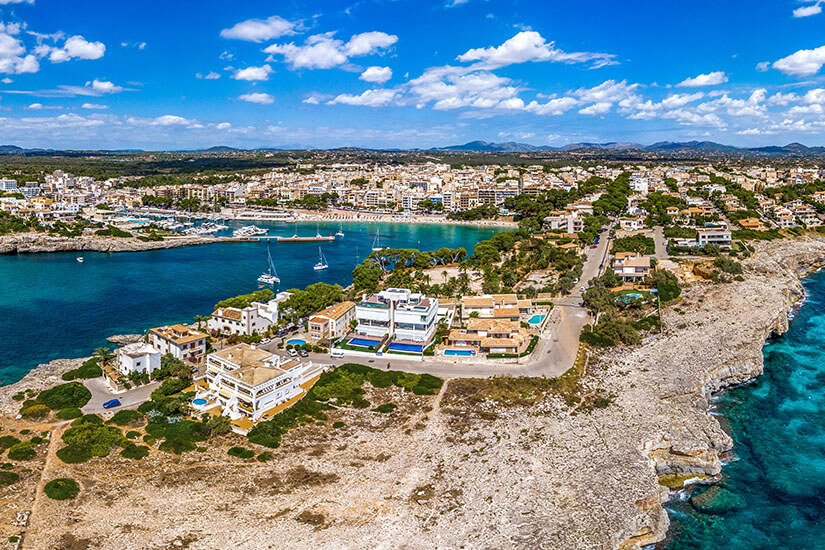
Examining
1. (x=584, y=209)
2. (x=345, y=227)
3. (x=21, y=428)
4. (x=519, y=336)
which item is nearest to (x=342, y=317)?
(x=519, y=336)

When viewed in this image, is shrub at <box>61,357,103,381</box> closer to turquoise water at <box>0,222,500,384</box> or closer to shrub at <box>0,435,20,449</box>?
turquoise water at <box>0,222,500,384</box>

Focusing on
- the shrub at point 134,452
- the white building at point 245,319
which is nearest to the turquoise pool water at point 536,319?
the white building at point 245,319

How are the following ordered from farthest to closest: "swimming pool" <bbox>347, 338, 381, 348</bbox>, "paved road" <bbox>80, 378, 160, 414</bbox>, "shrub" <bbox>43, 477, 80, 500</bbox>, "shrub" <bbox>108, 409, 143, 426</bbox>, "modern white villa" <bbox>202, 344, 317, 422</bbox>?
"swimming pool" <bbox>347, 338, 381, 348</bbox> → "paved road" <bbox>80, 378, 160, 414</bbox> → "modern white villa" <bbox>202, 344, 317, 422</bbox> → "shrub" <bbox>108, 409, 143, 426</bbox> → "shrub" <bbox>43, 477, 80, 500</bbox>

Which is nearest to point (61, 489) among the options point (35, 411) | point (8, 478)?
point (8, 478)

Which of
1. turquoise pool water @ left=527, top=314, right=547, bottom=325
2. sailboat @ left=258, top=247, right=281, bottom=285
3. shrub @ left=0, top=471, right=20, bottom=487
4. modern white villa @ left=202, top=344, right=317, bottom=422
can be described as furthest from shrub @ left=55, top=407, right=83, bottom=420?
sailboat @ left=258, top=247, right=281, bottom=285

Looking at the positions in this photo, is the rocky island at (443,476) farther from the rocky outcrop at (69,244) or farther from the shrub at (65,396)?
the rocky outcrop at (69,244)
